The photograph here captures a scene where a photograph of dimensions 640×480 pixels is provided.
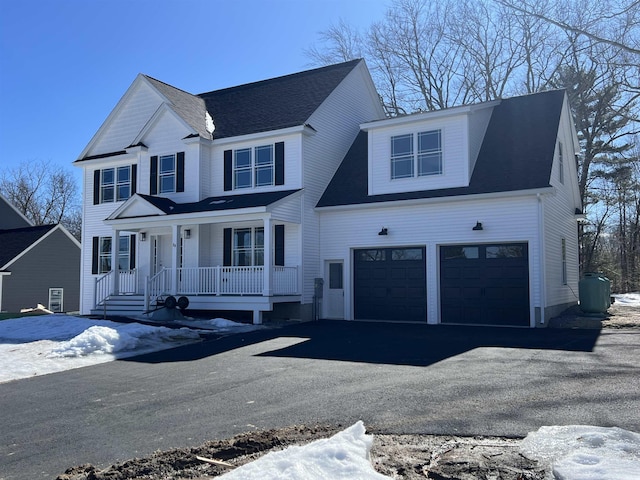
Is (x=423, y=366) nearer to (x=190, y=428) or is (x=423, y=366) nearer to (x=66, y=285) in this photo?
(x=190, y=428)

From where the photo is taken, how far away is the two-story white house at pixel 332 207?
615 inches

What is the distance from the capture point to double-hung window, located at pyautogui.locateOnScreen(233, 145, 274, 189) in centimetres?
1864

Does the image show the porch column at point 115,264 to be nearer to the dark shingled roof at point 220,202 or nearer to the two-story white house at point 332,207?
the two-story white house at point 332,207

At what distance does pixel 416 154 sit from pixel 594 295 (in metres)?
6.52

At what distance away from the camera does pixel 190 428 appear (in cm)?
600

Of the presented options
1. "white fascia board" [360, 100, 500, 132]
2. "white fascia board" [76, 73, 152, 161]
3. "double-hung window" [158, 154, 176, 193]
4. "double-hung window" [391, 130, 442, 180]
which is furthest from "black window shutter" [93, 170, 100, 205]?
"double-hung window" [391, 130, 442, 180]

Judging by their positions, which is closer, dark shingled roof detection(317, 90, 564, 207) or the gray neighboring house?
dark shingled roof detection(317, 90, 564, 207)

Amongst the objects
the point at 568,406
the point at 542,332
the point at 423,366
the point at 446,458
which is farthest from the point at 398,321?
the point at 446,458

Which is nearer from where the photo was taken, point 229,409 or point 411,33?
point 229,409

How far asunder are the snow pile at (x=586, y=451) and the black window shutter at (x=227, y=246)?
1422 cm

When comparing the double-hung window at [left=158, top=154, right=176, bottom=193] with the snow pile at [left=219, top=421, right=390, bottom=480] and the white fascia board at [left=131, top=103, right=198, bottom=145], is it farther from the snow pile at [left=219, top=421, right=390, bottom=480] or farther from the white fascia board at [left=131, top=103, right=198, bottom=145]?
the snow pile at [left=219, top=421, right=390, bottom=480]

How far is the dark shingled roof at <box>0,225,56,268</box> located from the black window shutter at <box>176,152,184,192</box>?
44.0 ft

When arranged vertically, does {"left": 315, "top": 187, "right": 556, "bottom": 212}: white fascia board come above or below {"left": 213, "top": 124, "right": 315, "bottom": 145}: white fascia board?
below

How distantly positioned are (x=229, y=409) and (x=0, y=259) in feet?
84.5
